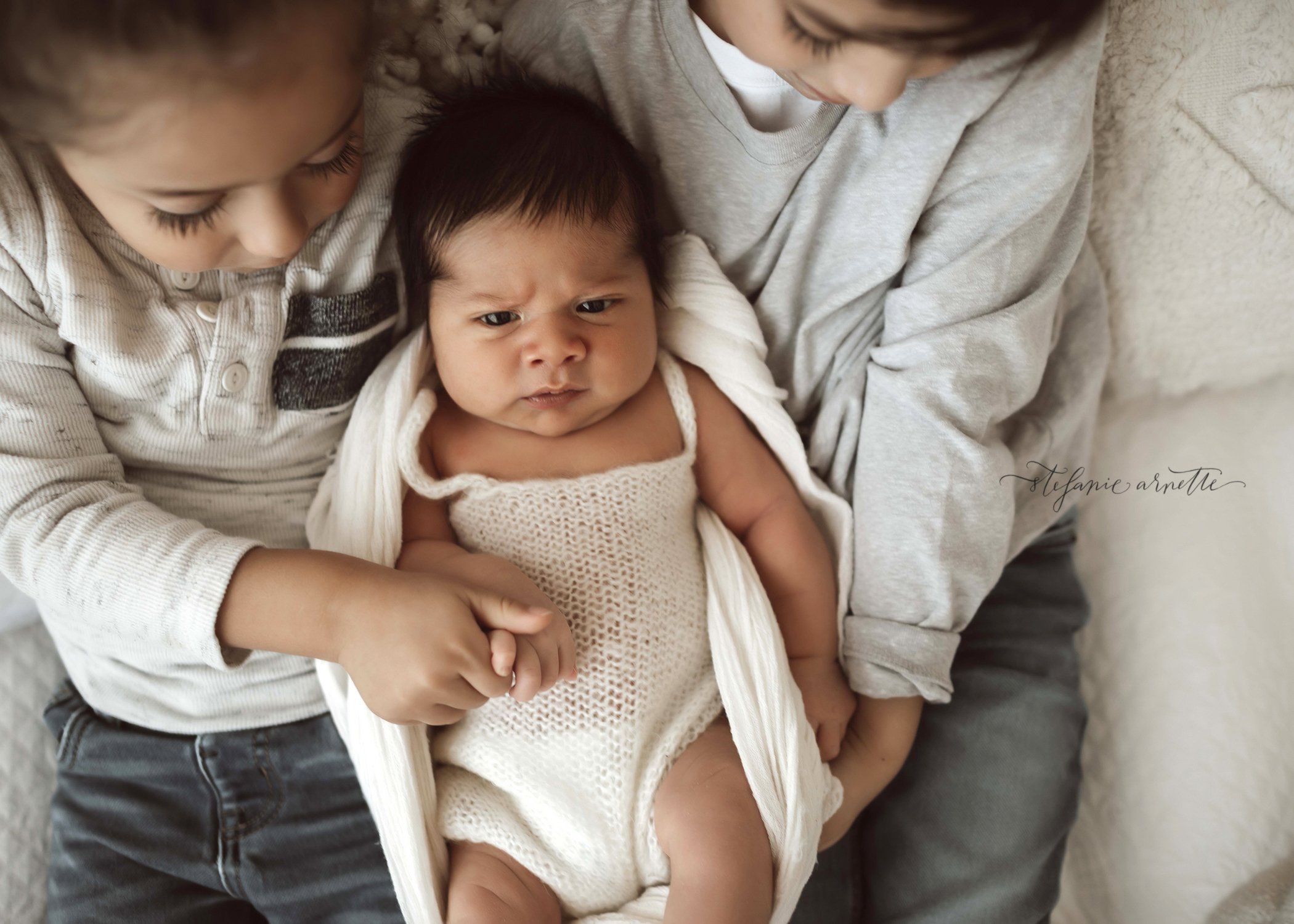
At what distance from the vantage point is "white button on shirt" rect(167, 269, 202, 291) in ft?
2.69

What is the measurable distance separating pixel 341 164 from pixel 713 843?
0.64m

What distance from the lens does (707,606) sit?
91 cm

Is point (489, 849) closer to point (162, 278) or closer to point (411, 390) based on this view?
point (411, 390)

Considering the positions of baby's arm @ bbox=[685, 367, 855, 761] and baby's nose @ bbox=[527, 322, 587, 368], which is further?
baby's arm @ bbox=[685, 367, 855, 761]

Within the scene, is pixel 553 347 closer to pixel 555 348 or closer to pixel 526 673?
pixel 555 348

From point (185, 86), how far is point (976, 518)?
0.77 metres

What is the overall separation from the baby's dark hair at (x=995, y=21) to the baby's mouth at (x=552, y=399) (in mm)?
396

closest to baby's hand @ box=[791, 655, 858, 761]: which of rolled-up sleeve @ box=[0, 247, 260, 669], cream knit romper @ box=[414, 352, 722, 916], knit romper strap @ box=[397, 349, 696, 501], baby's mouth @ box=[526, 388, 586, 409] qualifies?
cream knit romper @ box=[414, 352, 722, 916]

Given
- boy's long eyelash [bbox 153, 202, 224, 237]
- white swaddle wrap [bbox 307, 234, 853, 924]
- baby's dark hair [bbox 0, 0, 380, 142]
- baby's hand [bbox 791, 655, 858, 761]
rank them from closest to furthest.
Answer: baby's dark hair [bbox 0, 0, 380, 142], boy's long eyelash [bbox 153, 202, 224, 237], white swaddle wrap [bbox 307, 234, 853, 924], baby's hand [bbox 791, 655, 858, 761]

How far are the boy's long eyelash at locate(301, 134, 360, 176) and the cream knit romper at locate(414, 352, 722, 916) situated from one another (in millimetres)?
290

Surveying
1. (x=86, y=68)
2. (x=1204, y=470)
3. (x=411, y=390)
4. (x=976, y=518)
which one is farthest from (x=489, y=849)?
(x=1204, y=470)

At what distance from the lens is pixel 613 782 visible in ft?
2.71

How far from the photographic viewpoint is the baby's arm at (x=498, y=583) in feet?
2.45

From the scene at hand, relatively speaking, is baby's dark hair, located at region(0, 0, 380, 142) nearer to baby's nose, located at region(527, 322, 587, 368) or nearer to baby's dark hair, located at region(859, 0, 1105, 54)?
baby's nose, located at region(527, 322, 587, 368)
